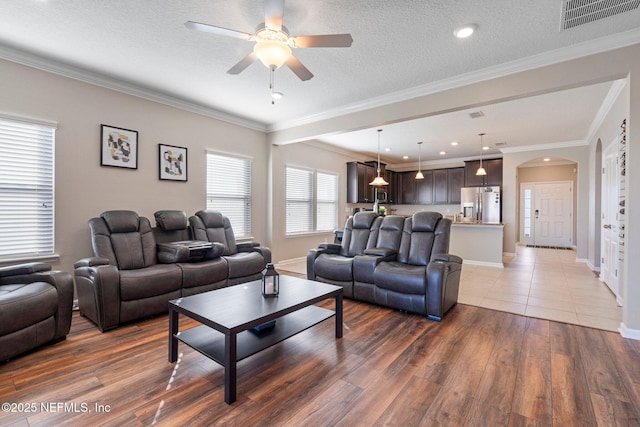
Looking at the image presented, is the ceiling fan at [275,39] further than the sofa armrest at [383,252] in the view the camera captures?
No

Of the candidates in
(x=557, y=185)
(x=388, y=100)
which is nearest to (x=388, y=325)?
(x=388, y=100)

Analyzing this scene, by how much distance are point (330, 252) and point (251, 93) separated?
98.1 inches

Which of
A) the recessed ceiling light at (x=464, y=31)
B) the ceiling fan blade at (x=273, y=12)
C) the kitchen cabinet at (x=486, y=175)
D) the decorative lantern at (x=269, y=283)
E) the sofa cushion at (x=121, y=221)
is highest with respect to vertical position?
the recessed ceiling light at (x=464, y=31)

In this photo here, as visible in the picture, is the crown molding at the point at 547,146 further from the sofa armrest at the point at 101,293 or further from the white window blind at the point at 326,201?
the sofa armrest at the point at 101,293

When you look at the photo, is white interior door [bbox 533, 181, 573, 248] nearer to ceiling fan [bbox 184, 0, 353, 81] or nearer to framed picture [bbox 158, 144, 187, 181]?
ceiling fan [bbox 184, 0, 353, 81]

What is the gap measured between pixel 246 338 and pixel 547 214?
1037 cm

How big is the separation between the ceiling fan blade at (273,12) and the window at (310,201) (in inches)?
165

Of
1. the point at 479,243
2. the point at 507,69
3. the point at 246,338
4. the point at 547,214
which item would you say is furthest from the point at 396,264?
the point at 547,214

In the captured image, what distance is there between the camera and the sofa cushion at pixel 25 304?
84.6 inches

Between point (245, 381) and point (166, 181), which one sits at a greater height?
point (166, 181)

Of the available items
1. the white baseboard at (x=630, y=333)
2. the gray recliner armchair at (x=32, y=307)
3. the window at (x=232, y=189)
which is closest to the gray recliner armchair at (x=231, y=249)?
the window at (x=232, y=189)

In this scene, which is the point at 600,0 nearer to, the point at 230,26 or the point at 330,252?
the point at 230,26

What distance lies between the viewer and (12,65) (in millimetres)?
3072

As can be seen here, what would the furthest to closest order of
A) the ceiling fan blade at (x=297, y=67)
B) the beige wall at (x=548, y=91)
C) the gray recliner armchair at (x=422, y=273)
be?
the gray recliner armchair at (x=422, y=273)
the beige wall at (x=548, y=91)
the ceiling fan blade at (x=297, y=67)
